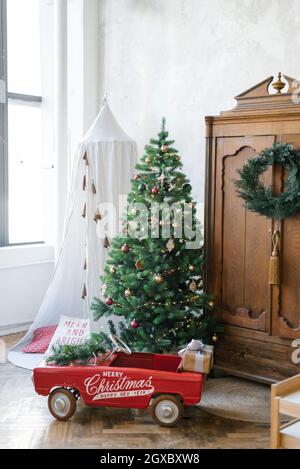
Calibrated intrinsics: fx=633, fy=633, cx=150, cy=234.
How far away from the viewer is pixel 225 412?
381 centimetres

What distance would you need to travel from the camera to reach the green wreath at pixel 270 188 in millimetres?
3844

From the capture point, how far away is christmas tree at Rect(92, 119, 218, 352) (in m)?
4.18

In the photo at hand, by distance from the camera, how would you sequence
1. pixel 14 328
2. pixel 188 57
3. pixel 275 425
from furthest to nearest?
pixel 14 328 → pixel 188 57 → pixel 275 425

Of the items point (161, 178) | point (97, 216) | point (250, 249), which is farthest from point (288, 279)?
point (97, 216)

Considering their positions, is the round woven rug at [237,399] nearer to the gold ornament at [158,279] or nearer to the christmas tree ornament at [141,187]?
the gold ornament at [158,279]

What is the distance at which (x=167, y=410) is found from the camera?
11.7 ft

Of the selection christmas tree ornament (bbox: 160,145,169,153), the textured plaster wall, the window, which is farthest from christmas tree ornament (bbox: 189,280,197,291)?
the window

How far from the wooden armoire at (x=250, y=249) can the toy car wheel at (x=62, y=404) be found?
119 centimetres

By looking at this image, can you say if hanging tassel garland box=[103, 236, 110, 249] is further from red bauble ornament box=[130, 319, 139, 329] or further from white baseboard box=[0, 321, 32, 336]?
white baseboard box=[0, 321, 32, 336]

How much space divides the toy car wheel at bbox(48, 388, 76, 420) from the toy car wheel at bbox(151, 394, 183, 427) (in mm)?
472

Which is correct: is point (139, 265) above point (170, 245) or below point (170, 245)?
below

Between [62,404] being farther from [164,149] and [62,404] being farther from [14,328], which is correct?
[14,328]

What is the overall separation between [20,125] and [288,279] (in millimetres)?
3106

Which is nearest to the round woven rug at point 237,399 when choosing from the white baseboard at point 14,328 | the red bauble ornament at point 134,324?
the red bauble ornament at point 134,324
